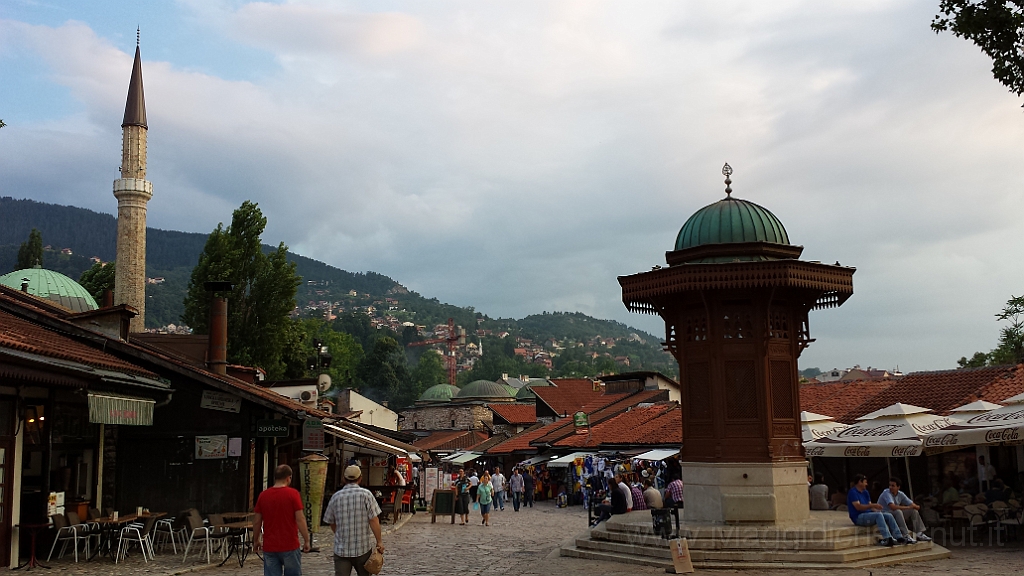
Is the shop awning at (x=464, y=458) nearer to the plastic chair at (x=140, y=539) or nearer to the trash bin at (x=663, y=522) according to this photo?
the plastic chair at (x=140, y=539)

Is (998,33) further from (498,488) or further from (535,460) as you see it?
(535,460)

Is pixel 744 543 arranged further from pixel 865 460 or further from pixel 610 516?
pixel 865 460

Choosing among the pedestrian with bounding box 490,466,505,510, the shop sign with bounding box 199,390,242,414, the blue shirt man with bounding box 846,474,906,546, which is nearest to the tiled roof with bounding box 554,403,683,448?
the pedestrian with bounding box 490,466,505,510

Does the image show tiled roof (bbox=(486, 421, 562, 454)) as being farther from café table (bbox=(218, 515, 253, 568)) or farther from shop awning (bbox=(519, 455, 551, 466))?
café table (bbox=(218, 515, 253, 568))

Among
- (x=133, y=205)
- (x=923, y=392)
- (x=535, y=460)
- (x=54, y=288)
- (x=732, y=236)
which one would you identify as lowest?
(x=535, y=460)

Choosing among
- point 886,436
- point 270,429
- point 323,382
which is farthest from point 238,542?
point 886,436

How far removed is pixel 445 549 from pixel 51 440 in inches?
267

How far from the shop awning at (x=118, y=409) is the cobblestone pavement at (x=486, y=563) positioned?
2000mm

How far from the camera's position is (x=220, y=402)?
16141mm

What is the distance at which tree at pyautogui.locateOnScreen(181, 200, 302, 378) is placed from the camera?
3472 cm

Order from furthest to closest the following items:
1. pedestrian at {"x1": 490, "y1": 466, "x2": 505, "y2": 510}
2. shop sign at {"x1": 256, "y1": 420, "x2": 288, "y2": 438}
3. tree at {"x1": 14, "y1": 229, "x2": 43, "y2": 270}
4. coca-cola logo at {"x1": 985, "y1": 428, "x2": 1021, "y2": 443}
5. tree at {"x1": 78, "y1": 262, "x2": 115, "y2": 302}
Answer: tree at {"x1": 14, "y1": 229, "x2": 43, "y2": 270} → tree at {"x1": 78, "y1": 262, "x2": 115, "y2": 302} → pedestrian at {"x1": 490, "y1": 466, "x2": 505, "y2": 510} → shop sign at {"x1": 256, "y1": 420, "x2": 288, "y2": 438} → coca-cola logo at {"x1": 985, "y1": 428, "x2": 1021, "y2": 443}

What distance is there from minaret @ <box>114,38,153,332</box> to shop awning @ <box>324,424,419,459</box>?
23.2 meters

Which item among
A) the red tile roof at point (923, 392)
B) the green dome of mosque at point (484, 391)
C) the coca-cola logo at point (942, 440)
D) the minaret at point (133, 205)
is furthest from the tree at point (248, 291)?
the green dome of mosque at point (484, 391)

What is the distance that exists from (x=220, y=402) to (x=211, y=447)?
827 mm
